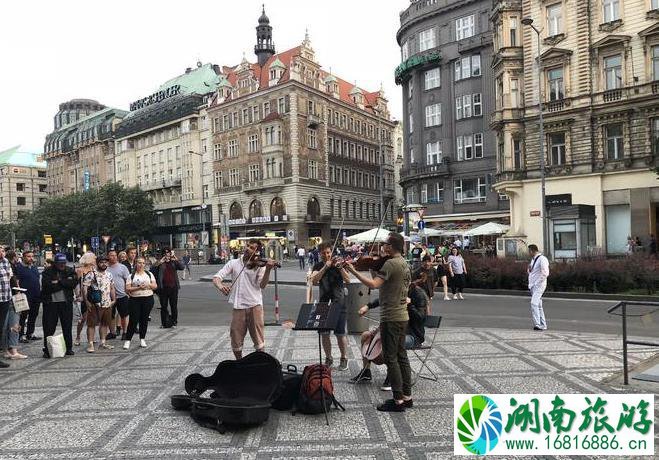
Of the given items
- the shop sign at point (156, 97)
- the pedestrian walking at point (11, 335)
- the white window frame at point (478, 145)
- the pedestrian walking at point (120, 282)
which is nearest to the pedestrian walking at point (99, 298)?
the pedestrian walking at point (120, 282)

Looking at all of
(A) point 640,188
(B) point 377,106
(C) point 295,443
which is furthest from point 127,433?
(B) point 377,106

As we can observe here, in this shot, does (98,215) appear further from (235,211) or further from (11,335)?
(11,335)

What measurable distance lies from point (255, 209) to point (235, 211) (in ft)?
11.7

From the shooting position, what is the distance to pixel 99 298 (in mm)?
10266

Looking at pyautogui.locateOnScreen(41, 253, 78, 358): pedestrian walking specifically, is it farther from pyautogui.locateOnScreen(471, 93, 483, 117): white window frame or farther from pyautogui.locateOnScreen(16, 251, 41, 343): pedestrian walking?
pyautogui.locateOnScreen(471, 93, 483, 117): white window frame

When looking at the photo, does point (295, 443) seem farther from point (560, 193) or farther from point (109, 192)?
point (109, 192)

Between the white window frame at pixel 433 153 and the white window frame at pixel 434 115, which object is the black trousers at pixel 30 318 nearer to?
the white window frame at pixel 433 153

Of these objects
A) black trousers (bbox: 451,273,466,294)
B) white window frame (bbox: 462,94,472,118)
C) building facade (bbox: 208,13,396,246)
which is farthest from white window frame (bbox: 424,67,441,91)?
black trousers (bbox: 451,273,466,294)

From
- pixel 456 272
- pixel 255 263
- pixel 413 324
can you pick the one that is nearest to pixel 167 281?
pixel 255 263

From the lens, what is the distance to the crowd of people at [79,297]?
31.8 feet

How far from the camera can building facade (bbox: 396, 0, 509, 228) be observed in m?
46.6

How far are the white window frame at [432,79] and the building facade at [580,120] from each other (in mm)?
12288

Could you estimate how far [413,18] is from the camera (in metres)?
51.4

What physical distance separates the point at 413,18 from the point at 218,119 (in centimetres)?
3006
